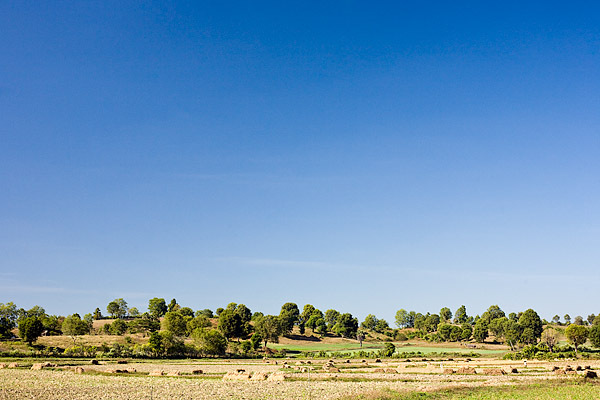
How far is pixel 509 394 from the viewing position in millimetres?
42250

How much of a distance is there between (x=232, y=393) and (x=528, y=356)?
293 ft

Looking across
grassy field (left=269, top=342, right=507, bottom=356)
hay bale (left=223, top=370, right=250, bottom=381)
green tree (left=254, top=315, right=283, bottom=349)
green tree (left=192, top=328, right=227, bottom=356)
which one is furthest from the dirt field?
green tree (left=254, top=315, right=283, bottom=349)

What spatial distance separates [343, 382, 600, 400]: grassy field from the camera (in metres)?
39.8

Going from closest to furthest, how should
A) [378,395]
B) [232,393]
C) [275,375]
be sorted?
[378,395], [232,393], [275,375]

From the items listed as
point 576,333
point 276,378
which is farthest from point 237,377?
point 576,333

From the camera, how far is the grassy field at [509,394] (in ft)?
131

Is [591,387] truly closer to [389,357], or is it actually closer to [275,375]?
[275,375]

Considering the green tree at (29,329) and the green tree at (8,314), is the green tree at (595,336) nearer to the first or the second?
the green tree at (29,329)

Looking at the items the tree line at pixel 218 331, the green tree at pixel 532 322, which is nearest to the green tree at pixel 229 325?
the tree line at pixel 218 331

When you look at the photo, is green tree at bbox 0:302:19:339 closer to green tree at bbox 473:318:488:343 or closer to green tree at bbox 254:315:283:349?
green tree at bbox 254:315:283:349

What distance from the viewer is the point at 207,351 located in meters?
116

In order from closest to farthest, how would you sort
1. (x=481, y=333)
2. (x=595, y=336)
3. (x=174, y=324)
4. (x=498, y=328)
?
(x=174, y=324) < (x=595, y=336) < (x=498, y=328) < (x=481, y=333)

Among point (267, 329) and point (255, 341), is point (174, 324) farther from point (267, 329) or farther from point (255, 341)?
point (267, 329)

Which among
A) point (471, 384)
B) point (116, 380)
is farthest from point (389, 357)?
point (116, 380)
